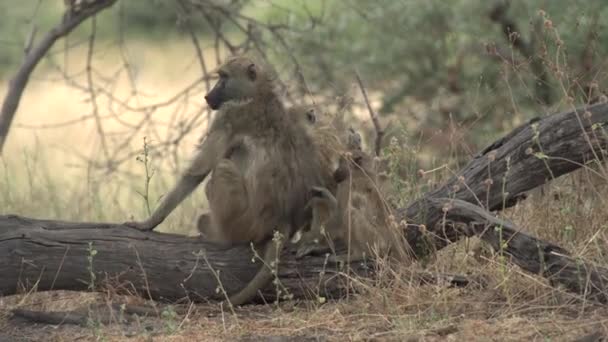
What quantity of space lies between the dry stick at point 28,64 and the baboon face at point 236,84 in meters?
2.09

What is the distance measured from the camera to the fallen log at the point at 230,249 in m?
5.98

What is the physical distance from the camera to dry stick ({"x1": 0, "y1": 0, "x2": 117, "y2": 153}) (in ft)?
27.1

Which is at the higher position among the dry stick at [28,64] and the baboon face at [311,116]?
the dry stick at [28,64]

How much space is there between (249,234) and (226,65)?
1098 millimetres

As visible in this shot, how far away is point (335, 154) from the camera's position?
6840mm

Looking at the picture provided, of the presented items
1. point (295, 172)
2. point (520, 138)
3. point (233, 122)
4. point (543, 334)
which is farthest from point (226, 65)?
point (543, 334)

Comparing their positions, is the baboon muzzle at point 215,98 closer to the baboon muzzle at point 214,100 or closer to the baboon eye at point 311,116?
the baboon muzzle at point 214,100

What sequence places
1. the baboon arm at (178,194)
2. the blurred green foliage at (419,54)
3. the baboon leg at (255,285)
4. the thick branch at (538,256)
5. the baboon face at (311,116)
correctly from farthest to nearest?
the blurred green foliage at (419,54), the baboon face at (311,116), the baboon arm at (178,194), the baboon leg at (255,285), the thick branch at (538,256)

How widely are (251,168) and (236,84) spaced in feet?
1.92

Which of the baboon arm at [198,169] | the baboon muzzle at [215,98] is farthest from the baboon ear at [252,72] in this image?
the baboon arm at [198,169]

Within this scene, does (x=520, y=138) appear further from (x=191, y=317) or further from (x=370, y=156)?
(x=191, y=317)

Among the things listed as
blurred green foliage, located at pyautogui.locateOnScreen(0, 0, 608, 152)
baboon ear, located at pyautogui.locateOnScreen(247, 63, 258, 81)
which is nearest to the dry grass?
baboon ear, located at pyautogui.locateOnScreen(247, 63, 258, 81)

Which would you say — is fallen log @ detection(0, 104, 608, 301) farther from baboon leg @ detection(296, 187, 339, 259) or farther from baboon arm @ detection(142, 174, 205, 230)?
baboon arm @ detection(142, 174, 205, 230)

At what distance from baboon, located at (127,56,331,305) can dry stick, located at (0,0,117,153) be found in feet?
6.74
